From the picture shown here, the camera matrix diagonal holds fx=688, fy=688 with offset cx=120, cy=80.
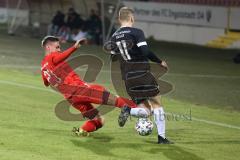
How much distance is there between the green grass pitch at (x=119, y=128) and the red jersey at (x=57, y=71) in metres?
0.85

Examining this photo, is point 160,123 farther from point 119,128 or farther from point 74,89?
point 119,128

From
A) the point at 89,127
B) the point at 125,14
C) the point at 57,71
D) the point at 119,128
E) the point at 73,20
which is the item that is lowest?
the point at 73,20

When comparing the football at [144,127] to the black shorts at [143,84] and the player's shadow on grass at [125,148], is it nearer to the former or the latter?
the player's shadow on grass at [125,148]

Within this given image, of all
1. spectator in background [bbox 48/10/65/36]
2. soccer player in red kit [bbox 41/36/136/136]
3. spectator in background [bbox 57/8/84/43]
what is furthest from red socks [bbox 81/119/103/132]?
spectator in background [bbox 48/10/65/36]

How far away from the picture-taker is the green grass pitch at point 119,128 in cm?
955

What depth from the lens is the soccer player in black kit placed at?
10086 millimetres

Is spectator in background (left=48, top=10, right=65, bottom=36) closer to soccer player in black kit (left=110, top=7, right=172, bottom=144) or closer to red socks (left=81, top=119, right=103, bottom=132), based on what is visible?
red socks (left=81, top=119, right=103, bottom=132)

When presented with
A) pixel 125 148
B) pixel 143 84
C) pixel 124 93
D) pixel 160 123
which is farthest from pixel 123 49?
pixel 124 93

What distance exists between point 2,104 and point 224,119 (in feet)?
14.6

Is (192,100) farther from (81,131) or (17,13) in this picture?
(17,13)

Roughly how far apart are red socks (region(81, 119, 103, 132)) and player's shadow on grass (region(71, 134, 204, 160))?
0.54 feet

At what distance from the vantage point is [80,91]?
10531 millimetres

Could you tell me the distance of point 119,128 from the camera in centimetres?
1178

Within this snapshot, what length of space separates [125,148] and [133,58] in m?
1.37
